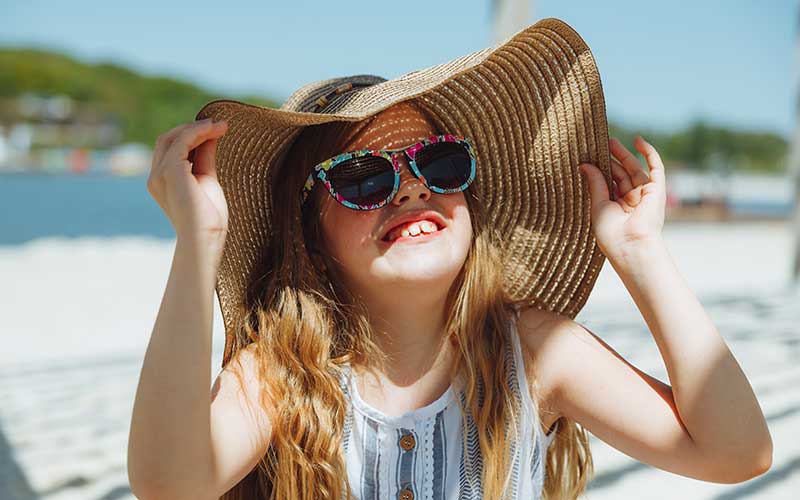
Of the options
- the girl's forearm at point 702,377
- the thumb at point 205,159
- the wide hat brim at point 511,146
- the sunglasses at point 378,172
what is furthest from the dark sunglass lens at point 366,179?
the girl's forearm at point 702,377

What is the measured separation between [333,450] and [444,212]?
1.81 ft

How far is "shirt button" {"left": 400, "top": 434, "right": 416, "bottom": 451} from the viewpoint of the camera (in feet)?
5.36

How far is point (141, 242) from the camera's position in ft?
37.8

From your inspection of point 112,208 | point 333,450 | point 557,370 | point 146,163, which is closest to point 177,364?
point 333,450

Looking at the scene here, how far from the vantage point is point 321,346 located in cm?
170

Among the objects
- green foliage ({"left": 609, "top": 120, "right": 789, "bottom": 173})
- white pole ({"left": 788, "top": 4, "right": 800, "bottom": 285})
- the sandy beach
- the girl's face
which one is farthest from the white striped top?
green foliage ({"left": 609, "top": 120, "right": 789, "bottom": 173})

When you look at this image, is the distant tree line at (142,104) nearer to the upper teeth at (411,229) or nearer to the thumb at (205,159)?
the upper teeth at (411,229)

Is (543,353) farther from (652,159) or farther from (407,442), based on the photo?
(652,159)

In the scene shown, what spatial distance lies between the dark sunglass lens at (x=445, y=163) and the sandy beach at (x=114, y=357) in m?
0.83

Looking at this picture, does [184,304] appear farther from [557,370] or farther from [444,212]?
[557,370]

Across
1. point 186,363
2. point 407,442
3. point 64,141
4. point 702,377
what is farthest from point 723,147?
point 186,363

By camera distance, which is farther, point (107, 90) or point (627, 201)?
point (107, 90)

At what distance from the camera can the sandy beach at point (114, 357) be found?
111 inches

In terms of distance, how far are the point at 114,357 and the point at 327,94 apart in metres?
3.69
